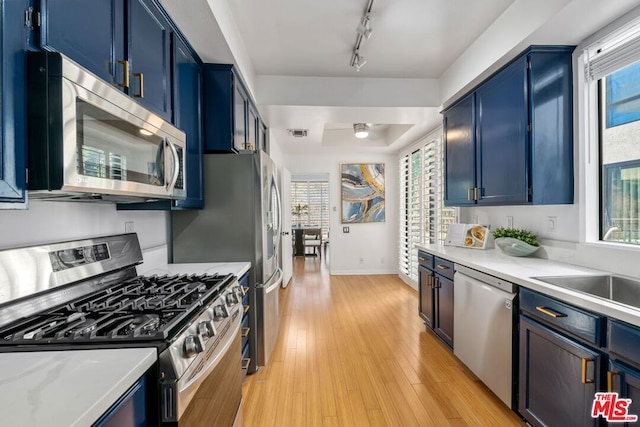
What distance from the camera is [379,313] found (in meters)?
3.61

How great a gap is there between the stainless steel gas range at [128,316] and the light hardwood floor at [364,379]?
58 cm

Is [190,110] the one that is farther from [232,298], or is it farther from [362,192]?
[362,192]

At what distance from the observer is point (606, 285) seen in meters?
1.72

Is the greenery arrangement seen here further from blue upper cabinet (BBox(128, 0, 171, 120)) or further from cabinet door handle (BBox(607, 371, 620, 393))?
blue upper cabinet (BBox(128, 0, 171, 120))

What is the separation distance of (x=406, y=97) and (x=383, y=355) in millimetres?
2584

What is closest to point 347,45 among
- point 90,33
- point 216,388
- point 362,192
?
point 90,33

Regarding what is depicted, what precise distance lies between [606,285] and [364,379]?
1.64 metres

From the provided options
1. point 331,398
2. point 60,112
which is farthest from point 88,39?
point 331,398

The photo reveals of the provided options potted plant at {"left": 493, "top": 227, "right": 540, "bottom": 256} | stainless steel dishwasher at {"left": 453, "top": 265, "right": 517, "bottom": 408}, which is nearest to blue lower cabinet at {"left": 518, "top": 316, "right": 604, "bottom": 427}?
stainless steel dishwasher at {"left": 453, "top": 265, "right": 517, "bottom": 408}

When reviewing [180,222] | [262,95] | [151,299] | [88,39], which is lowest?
[151,299]

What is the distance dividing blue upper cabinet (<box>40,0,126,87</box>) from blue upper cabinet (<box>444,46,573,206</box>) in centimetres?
242

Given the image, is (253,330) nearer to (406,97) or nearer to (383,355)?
(383,355)

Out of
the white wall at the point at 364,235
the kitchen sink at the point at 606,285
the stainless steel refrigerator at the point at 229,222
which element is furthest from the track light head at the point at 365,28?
the white wall at the point at 364,235

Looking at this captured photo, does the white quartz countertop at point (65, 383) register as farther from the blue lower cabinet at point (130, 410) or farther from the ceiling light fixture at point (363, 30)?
the ceiling light fixture at point (363, 30)
